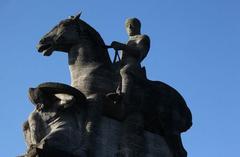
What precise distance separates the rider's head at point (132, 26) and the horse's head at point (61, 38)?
4.82 feet

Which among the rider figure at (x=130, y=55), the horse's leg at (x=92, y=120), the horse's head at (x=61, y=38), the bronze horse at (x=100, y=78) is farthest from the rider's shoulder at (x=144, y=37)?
the horse's leg at (x=92, y=120)

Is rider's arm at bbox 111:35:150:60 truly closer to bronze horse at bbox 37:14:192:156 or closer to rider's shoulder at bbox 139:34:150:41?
→ rider's shoulder at bbox 139:34:150:41

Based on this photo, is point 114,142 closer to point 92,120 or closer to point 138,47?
point 92,120

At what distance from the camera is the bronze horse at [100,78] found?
13.9 m

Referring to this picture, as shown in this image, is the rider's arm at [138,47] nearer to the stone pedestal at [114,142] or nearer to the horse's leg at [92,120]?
the horse's leg at [92,120]

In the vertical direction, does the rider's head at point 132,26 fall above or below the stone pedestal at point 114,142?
above

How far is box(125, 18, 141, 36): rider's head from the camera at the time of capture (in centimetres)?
1571

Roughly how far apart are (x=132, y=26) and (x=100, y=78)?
2.31 metres

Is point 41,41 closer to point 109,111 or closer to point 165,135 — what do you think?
point 109,111

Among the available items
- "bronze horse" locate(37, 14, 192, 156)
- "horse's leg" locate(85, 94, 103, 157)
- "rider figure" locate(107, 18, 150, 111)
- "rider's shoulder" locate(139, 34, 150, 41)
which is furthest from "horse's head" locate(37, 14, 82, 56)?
"horse's leg" locate(85, 94, 103, 157)

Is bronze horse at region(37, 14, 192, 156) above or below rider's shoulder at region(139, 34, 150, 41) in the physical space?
below

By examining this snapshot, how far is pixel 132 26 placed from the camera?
1580 cm

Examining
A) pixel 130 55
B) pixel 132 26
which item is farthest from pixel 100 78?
pixel 132 26

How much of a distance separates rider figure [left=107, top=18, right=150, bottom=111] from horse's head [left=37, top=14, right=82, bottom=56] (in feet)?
2.92
